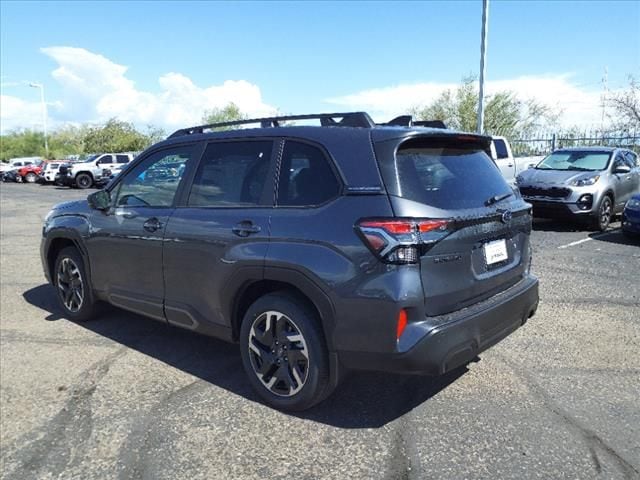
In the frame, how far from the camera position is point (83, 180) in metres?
29.0

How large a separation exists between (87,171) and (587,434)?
1184 inches

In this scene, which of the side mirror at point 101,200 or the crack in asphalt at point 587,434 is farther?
the side mirror at point 101,200

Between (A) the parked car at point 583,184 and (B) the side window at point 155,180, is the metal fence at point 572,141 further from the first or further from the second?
(B) the side window at point 155,180

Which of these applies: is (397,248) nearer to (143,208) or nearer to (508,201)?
(508,201)

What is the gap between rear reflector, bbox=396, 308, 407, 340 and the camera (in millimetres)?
2717

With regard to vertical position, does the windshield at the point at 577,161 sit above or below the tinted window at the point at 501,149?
below

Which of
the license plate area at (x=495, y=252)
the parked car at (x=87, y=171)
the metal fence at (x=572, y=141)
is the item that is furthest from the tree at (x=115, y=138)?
the license plate area at (x=495, y=252)

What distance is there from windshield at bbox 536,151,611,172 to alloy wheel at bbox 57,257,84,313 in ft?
31.8

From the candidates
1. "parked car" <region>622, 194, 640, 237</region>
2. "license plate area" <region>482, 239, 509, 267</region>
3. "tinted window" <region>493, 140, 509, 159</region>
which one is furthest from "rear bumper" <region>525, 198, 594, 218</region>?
"license plate area" <region>482, 239, 509, 267</region>

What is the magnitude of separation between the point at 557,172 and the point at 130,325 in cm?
906

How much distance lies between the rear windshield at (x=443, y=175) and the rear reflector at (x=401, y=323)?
610mm

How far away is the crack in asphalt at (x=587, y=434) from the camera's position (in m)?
2.62

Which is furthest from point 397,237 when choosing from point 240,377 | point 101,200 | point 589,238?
point 589,238

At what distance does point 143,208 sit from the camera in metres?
4.15
